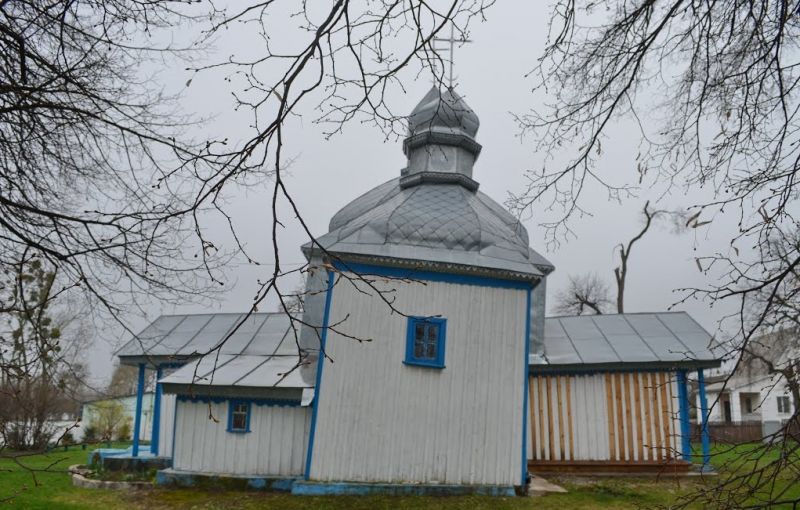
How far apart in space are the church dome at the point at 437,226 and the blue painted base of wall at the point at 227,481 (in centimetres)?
384

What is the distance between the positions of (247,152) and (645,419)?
471 inches

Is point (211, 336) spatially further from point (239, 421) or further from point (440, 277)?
point (440, 277)

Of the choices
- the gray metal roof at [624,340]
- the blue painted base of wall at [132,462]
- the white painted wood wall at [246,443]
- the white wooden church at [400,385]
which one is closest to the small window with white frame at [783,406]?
the gray metal roof at [624,340]

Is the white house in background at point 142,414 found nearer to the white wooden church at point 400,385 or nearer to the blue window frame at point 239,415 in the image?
the blue window frame at point 239,415

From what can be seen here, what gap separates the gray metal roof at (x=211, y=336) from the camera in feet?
42.9

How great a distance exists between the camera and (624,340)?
46.1 feet

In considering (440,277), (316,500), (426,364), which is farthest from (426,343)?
(316,500)

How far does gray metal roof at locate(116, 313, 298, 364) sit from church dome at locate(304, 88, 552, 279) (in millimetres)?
2266

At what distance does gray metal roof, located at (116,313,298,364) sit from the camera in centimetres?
1307

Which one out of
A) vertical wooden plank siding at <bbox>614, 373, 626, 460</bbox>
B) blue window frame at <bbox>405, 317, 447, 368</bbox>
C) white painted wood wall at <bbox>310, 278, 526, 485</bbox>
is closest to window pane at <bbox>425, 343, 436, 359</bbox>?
blue window frame at <bbox>405, 317, 447, 368</bbox>

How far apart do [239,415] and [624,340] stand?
854cm

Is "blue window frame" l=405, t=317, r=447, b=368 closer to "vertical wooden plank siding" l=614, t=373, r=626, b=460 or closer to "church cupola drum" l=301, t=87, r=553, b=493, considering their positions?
"church cupola drum" l=301, t=87, r=553, b=493

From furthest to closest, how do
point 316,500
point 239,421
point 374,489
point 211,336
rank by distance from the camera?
point 211,336
point 239,421
point 374,489
point 316,500

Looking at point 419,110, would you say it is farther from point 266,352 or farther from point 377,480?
point 377,480
